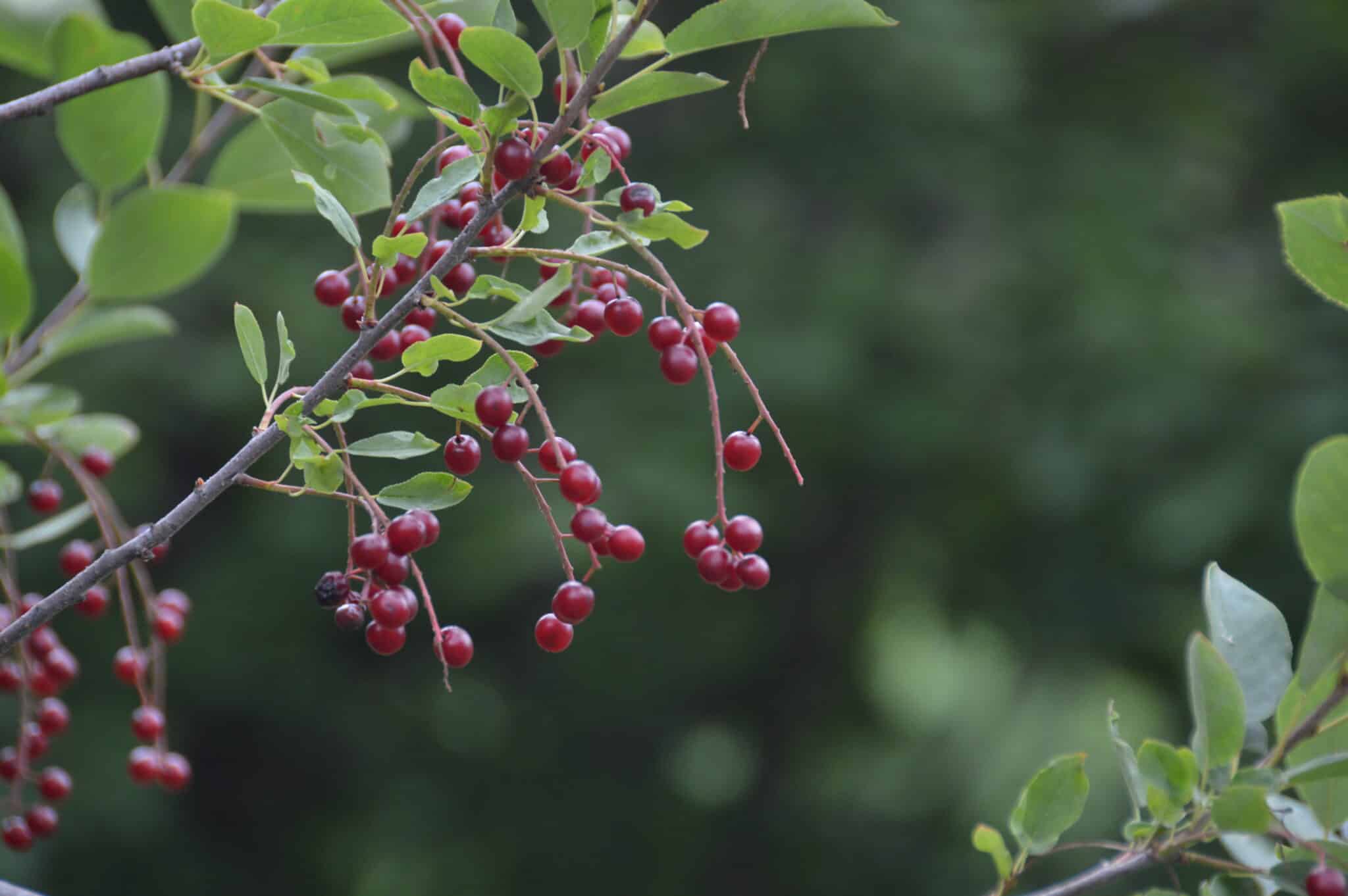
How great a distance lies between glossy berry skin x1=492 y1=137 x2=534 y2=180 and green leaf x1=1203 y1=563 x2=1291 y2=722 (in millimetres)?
406

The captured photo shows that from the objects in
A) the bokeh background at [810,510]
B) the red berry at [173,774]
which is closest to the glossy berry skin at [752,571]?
the red berry at [173,774]

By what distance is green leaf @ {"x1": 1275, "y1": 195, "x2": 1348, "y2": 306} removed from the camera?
0.63 metres

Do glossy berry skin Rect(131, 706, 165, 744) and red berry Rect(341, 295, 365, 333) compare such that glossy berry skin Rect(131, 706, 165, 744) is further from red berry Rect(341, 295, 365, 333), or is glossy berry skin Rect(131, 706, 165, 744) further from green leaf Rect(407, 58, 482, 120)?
green leaf Rect(407, 58, 482, 120)

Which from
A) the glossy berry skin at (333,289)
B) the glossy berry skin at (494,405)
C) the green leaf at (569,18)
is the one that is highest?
the green leaf at (569,18)

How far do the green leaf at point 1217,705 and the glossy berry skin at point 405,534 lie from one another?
378 mm

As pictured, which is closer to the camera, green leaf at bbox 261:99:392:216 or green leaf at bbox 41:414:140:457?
green leaf at bbox 261:99:392:216

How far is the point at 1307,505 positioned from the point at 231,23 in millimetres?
573

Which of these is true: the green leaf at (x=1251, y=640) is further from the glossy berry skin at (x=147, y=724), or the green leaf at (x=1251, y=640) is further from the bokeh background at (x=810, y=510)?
the bokeh background at (x=810, y=510)

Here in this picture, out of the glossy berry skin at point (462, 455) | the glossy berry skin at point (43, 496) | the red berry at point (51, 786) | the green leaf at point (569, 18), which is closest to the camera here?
the green leaf at point (569, 18)

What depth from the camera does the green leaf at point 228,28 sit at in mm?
625

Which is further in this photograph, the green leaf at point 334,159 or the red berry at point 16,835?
the red berry at point 16,835

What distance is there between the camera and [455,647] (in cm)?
68

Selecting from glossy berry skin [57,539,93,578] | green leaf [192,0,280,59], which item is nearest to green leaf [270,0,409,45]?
green leaf [192,0,280,59]

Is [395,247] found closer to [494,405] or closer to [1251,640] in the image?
[494,405]
